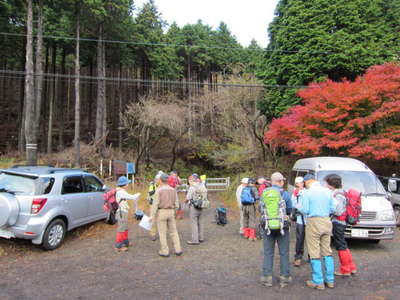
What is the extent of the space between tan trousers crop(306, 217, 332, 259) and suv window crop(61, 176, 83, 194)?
17.5ft

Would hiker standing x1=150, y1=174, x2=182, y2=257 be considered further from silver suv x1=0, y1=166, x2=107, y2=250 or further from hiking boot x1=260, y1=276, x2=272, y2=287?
silver suv x1=0, y1=166, x2=107, y2=250

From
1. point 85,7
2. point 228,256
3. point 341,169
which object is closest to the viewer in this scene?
point 228,256

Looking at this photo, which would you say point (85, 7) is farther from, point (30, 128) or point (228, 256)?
point (228, 256)

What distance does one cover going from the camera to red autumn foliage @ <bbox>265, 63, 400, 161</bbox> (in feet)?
32.6

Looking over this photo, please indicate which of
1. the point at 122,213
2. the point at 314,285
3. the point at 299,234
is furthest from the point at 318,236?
the point at 122,213

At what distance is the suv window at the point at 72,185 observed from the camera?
6.28m

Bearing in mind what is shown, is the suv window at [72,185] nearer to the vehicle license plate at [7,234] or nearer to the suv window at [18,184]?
the suv window at [18,184]

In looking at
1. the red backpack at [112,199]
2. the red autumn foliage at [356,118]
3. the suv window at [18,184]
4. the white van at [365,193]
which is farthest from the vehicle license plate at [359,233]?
the suv window at [18,184]

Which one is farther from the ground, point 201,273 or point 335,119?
point 335,119

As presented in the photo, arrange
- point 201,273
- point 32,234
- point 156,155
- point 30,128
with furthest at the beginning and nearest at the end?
point 156,155 → point 30,128 → point 32,234 → point 201,273

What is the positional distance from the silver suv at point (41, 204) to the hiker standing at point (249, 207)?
13.7 ft

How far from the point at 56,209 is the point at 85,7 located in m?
16.9

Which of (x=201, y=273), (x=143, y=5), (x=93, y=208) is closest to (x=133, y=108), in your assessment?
(x=143, y=5)

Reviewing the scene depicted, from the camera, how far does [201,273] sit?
482cm
